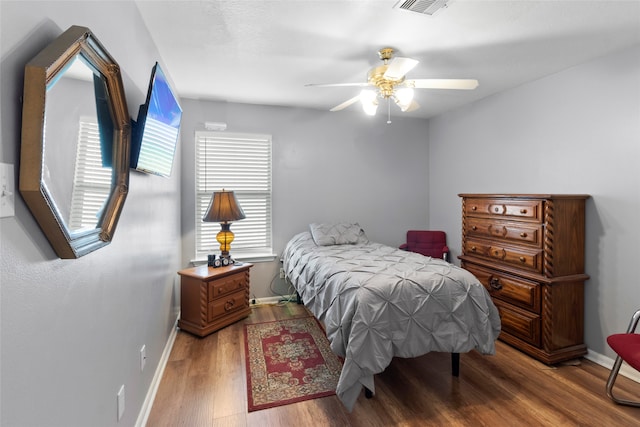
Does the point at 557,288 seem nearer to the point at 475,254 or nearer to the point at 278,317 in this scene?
the point at 475,254

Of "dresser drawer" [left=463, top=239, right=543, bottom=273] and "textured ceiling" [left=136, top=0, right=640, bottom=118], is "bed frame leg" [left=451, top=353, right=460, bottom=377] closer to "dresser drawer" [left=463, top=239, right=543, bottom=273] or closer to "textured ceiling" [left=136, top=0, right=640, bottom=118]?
"dresser drawer" [left=463, top=239, right=543, bottom=273]

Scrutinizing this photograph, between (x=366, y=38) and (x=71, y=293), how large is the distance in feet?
7.33

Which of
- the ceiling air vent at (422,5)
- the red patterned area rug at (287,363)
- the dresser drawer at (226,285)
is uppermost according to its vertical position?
the ceiling air vent at (422,5)

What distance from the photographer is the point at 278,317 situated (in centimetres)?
347

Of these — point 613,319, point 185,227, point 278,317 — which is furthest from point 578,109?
point 185,227

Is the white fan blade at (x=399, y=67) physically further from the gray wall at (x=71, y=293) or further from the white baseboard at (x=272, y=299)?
the white baseboard at (x=272, y=299)

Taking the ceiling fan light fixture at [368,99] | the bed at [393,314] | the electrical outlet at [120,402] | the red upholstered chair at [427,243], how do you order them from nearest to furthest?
the electrical outlet at [120,402]
the bed at [393,314]
the ceiling fan light fixture at [368,99]
the red upholstered chair at [427,243]

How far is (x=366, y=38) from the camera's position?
2.23 meters

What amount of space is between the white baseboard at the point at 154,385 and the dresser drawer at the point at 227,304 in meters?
0.38

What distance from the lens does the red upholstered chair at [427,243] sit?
163 inches

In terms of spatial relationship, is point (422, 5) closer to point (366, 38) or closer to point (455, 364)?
point (366, 38)

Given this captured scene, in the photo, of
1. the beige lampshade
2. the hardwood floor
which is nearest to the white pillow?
the beige lampshade

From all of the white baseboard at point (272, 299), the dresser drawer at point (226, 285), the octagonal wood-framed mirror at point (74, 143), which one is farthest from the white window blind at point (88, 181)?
the white baseboard at point (272, 299)

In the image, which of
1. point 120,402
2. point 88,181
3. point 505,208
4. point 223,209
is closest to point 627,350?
point 505,208
